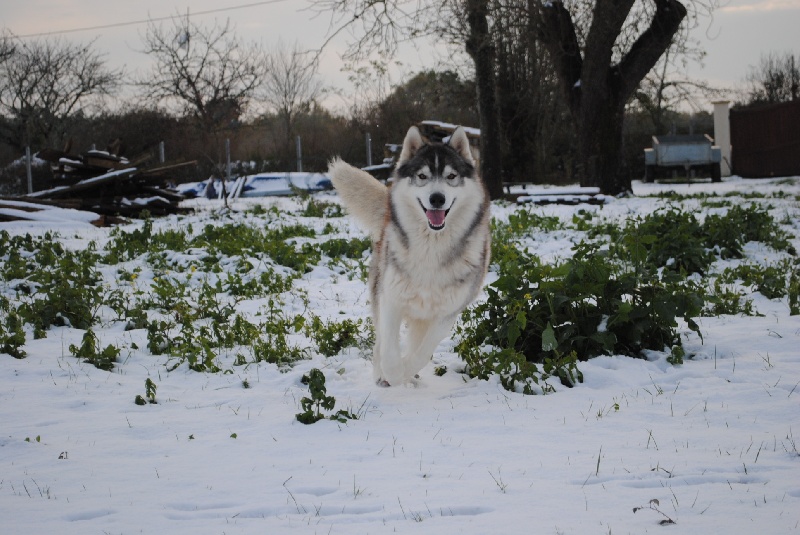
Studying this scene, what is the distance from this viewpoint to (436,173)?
4.33m

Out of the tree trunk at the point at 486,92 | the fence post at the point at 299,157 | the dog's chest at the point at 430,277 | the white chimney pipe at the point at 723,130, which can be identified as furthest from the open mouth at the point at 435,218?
the white chimney pipe at the point at 723,130

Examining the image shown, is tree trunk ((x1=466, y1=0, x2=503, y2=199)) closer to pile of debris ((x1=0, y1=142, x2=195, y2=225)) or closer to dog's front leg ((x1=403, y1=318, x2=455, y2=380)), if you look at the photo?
→ pile of debris ((x1=0, y1=142, x2=195, y2=225))

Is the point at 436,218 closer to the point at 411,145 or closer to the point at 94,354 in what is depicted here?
the point at 411,145

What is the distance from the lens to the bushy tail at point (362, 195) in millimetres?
5184

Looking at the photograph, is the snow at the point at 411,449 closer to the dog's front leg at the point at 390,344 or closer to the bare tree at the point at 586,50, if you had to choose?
the dog's front leg at the point at 390,344

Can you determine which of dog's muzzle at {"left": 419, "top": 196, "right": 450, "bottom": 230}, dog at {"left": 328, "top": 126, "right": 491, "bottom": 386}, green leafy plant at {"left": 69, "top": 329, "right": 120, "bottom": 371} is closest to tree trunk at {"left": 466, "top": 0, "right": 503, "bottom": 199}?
dog at {"left": 328, "top": 126, "right": 491, "bottom": 386}

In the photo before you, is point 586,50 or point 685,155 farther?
point 685,155

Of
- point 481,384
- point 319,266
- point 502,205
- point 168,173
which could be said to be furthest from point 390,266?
point 168,173

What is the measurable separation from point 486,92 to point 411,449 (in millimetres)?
14913

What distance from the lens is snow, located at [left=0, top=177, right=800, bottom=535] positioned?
2.54 meters

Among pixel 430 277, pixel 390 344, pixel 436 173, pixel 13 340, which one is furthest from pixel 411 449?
pixel 13 340

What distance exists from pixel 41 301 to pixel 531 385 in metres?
4.18

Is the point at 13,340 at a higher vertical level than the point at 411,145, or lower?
lower

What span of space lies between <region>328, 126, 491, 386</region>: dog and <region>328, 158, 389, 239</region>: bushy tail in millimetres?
545
